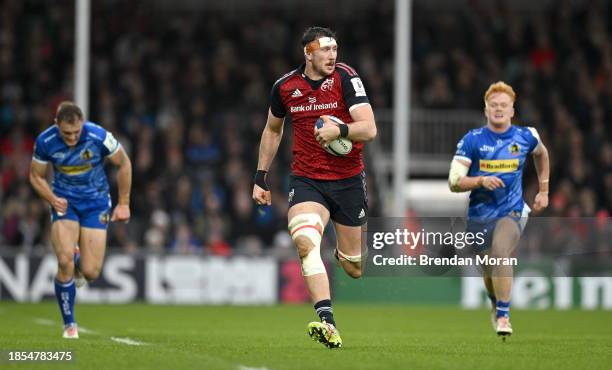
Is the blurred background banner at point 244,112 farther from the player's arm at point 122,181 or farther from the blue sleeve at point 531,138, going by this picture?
the player's arm at point 122,181

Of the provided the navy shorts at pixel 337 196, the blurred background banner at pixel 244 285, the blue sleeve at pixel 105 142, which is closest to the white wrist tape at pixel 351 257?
the navy shorts at pixel 337 196

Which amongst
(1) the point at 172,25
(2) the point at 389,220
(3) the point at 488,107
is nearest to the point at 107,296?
(1) the point at 172,25

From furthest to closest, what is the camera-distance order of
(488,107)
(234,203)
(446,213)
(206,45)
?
(206,45) → (446,213) → (234,203) → (488,107)

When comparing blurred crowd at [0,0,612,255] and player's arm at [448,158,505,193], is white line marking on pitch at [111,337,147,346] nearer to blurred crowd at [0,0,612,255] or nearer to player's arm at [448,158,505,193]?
player's arm at [448,158,505,193]

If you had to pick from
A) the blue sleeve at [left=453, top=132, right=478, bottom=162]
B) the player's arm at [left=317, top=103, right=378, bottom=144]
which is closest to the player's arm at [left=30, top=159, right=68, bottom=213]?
the player's arm at [left=317, top=103, right=378, bottom=144]

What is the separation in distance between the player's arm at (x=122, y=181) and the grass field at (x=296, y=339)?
1153 millimetres

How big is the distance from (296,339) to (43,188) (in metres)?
2.74

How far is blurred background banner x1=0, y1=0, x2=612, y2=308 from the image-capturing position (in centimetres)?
2316

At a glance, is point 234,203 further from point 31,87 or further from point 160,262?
point 31,87

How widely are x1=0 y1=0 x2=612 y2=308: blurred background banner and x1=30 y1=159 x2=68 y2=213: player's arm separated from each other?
10.1 meters

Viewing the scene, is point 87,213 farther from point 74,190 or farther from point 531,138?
point 531,138

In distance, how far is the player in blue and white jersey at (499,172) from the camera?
1252 centimetres

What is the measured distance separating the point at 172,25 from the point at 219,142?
15.6 ft

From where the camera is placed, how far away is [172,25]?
29.5 meters
